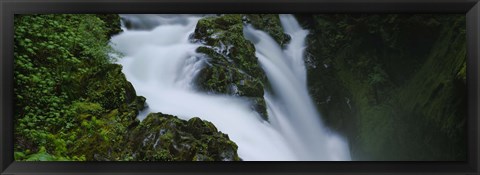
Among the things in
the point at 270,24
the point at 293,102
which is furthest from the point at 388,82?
the point at 270,24

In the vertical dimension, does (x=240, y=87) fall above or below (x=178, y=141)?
above

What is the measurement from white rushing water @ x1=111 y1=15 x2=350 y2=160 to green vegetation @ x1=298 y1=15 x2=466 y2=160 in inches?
4.2

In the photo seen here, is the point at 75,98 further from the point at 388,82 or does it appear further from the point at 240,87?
the point at 388,82

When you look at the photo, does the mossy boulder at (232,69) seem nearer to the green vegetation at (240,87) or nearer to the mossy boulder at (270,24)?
the green vegetation at (240,87)

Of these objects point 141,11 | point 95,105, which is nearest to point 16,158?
point 95,105

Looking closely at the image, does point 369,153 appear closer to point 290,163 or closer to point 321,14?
point 290,163

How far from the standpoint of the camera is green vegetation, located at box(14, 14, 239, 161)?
3832 millimetres

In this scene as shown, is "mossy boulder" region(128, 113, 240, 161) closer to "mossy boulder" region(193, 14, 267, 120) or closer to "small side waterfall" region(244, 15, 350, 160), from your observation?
"mossy boulder" region(193, 14, 267, 120)

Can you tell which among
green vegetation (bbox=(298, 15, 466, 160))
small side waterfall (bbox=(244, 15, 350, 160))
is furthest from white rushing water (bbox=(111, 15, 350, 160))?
green vegetation (bbox=(298, 15, 466, 160))

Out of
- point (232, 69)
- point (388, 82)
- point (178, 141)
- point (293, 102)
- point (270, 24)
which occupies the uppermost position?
point (270, 24)

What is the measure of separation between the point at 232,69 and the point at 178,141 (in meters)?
0.59

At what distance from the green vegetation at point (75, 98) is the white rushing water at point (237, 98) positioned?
0.08 metres

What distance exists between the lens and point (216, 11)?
3771 mm

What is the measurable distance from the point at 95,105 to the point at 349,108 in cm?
164
